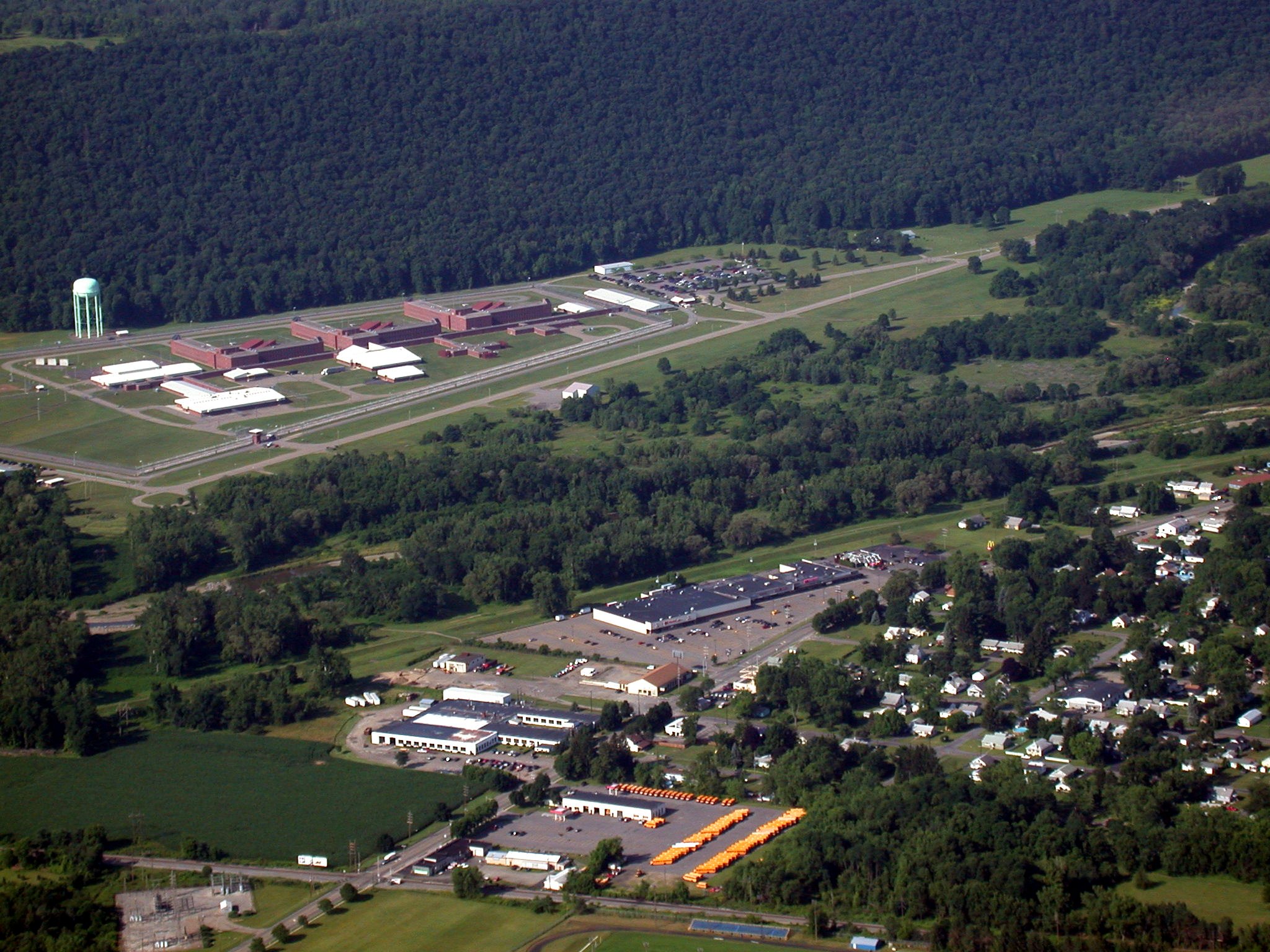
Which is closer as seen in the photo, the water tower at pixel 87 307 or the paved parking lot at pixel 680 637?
the paved parking lot at pixel 680 637

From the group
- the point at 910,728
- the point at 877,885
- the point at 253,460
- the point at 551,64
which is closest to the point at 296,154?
the point at 551,64

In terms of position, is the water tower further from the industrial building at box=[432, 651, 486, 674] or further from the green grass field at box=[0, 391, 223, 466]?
the industrial building at box=[432, 651, 486, 674]

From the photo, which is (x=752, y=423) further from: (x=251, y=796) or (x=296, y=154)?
(x=296, y=154)

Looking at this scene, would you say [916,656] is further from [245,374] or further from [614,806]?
[245,374]

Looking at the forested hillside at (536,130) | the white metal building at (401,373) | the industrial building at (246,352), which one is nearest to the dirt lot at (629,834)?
the white metal building at (401,373)

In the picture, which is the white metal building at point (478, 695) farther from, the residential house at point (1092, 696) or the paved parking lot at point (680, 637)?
the residential house at point (1092, 696)

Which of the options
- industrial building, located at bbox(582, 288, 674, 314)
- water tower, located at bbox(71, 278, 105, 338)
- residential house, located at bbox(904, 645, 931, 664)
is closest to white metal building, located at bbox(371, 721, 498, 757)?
residential house, located at bbox(904, 645, 931, 664)

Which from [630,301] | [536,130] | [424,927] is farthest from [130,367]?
[424,927]
